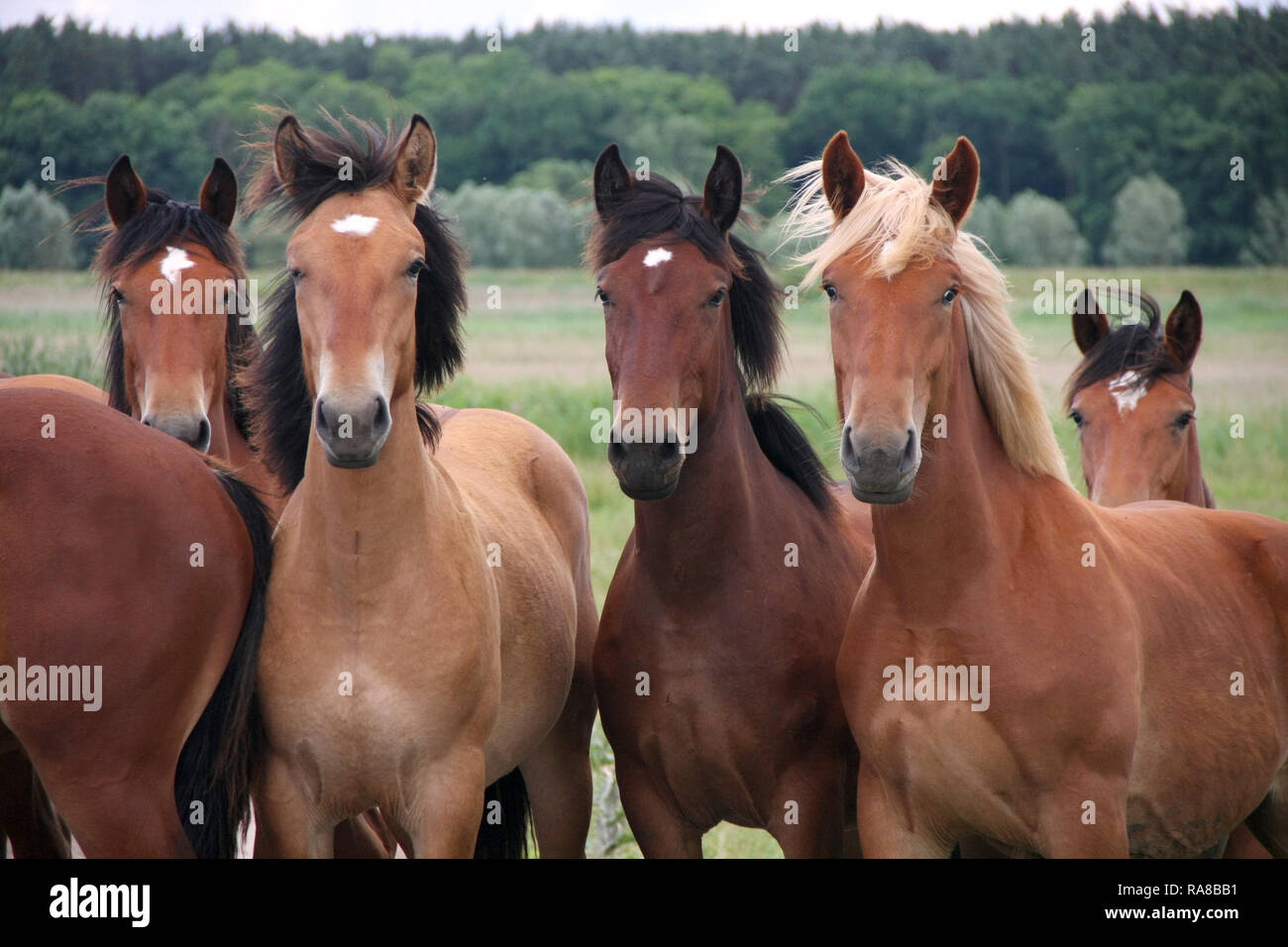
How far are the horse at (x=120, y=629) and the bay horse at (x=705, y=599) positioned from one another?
1.22m

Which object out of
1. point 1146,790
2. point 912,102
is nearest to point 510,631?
point 1146,790

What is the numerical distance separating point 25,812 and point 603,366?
16472 millimetres

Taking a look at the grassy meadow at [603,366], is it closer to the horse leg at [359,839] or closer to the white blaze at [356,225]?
the white blaze at [356,225]

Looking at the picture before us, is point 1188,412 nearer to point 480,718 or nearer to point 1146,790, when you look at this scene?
point 1146,790

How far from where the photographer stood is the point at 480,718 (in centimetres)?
343

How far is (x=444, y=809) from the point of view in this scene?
3287 millimetres

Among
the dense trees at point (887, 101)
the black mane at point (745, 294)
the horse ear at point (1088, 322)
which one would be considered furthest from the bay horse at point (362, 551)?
the dense trees at point (887, 101)

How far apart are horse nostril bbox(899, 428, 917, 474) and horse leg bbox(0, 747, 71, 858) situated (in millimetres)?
3292

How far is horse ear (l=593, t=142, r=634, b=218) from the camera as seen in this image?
3.96 meters

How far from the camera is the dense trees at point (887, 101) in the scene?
36.2m

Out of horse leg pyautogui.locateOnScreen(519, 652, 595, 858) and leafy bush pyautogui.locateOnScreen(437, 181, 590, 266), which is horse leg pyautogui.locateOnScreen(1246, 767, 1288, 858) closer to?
horse leg pyautogui.locateOnScreen(519, 652, 595, 858)

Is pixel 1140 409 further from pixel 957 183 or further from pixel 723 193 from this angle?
pixel 723 193

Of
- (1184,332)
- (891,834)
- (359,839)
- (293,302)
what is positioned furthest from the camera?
(1184,332)

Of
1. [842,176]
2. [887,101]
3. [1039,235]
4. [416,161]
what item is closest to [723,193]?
[842,176]
